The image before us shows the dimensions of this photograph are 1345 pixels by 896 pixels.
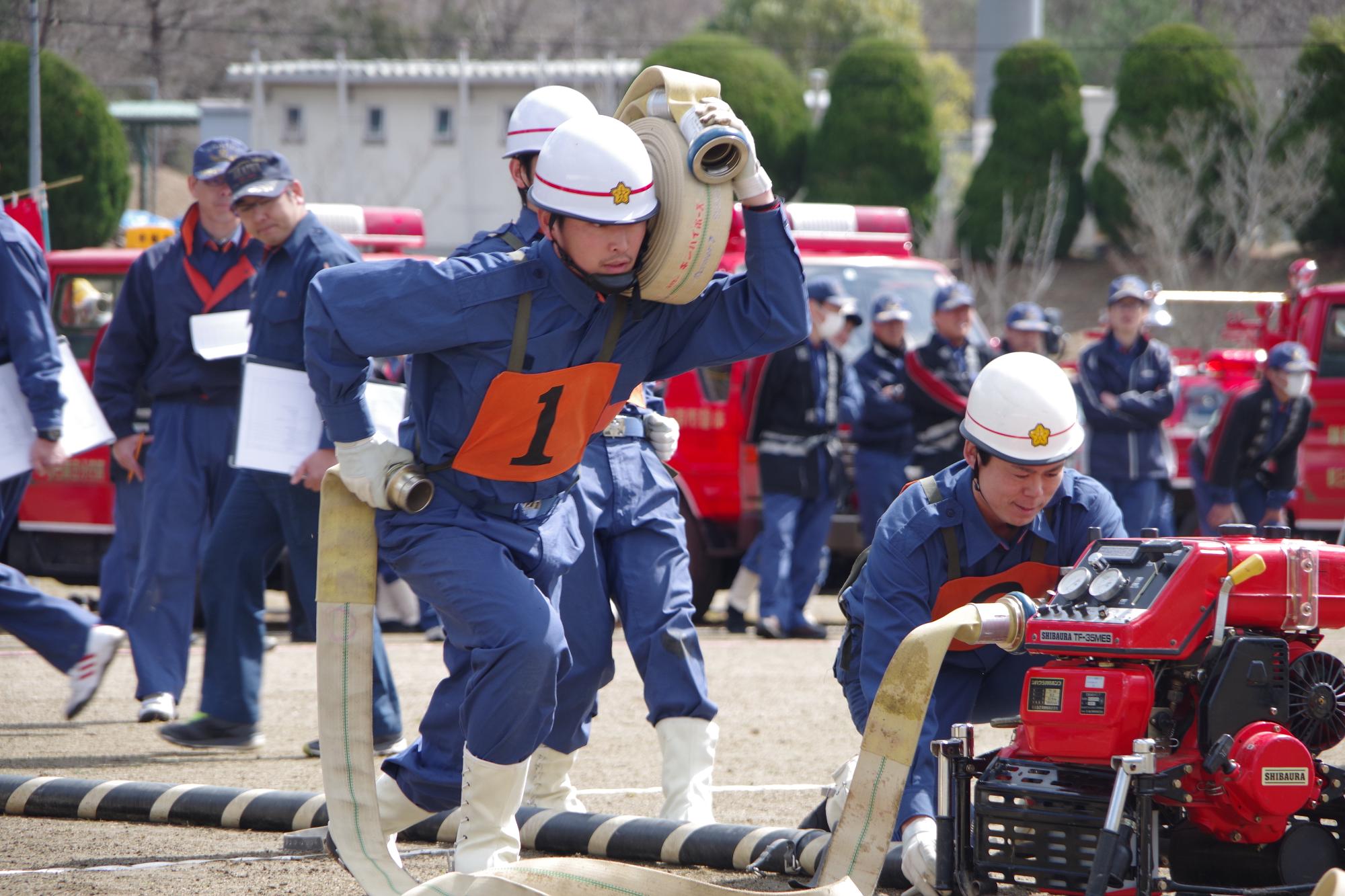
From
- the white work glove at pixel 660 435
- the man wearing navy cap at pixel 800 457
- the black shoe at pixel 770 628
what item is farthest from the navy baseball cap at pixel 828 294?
the white work glove at pixel 660 435

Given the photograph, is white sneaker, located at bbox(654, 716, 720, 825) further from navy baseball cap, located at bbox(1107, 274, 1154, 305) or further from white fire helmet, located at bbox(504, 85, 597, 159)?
navy baseball cap, located at bbox(1107, 274, 1154, 305)

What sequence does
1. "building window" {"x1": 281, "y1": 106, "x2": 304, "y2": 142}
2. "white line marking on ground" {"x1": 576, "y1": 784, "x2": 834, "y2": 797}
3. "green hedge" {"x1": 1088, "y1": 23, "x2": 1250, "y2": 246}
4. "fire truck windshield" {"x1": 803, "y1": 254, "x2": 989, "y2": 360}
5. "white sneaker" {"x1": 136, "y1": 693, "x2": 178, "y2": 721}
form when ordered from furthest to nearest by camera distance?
"building window" {"x1": 281, "y1": 106, "x2": 304, "y2": 142}, "green hedge" {"x1": 1088, "y1": 23, "x2": 1250, "y2": 246}, "fire truck windshield" {"x1": 803, "y1": 254, "x2": 989, "y2": 360}, "white sneaker" {"x1": 136, "y1": 693, "x2": 178, "y2": 721}, "white line marking on ground" {"x1": 576, "y1": 784, "x2": 834, "y2": 797}

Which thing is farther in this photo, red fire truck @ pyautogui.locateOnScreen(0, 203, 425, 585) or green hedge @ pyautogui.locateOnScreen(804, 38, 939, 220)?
green hedge @ pyautogui.locateOnScreen(804, 38, 939, 220)

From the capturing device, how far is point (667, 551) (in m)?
5.09

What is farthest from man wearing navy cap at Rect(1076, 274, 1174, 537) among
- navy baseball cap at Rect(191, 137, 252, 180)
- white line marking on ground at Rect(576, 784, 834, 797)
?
navy baseball cap at Rect(191, 137, 252, 180)

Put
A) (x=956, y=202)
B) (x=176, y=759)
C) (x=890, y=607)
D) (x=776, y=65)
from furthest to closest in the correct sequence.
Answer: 1. (x=956, y=202)
2. (x=776, y=65)
3. (x=176, y=759)
4. (x=890, y=607)

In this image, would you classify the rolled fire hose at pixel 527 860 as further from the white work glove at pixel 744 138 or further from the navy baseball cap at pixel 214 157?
the navy baseball cap at pixel 214 157

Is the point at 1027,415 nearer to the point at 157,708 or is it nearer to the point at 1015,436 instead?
the point at 1015,436

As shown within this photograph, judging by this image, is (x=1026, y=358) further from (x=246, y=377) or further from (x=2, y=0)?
(x=2, y=0)

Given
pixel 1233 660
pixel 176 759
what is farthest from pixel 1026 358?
pixel 176 759

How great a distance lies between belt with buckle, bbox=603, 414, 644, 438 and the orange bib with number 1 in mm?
880

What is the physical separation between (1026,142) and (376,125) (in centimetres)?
1814

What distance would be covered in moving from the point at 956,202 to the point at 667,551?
1282 inches

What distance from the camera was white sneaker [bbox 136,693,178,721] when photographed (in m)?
6.95
